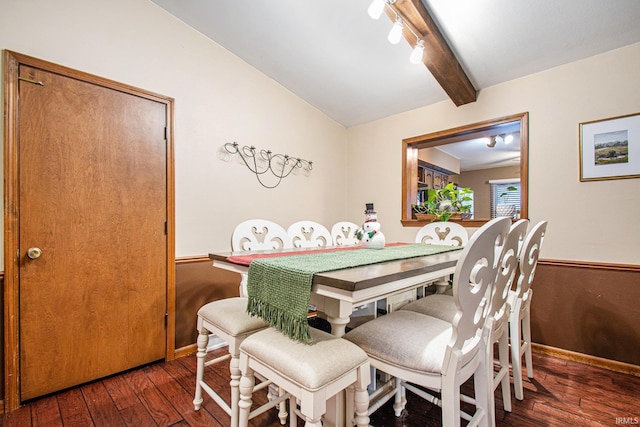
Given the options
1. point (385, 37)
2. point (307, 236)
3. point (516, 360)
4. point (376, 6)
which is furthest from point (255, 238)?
point (385, 37)

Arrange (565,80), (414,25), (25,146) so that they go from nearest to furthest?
(25,146)
(414,25)
(565,80)

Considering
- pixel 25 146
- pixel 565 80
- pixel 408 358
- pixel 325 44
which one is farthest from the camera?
pixel 325 44

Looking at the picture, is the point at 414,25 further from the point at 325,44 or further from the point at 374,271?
the point at 374,271

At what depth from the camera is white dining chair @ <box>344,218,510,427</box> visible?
950 mm

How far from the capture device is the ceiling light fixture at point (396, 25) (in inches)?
65.7

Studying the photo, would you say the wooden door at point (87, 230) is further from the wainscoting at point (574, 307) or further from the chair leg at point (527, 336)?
the chair leg at point (527, 336)

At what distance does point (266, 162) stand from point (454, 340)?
2.32m

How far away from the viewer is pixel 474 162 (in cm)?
549

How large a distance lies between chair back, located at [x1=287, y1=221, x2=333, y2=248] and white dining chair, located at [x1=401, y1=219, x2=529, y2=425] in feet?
3.07

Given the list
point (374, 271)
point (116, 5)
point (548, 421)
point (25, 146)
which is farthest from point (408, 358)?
point (116, 5)

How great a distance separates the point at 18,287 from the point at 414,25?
289 centimetres

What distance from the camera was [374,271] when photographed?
1.11 metres

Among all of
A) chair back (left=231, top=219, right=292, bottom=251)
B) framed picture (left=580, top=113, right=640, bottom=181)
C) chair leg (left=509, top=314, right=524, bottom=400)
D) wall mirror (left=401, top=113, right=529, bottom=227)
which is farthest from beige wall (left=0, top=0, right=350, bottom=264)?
framed picture (left=580, top=113, right=640, bottom=181)

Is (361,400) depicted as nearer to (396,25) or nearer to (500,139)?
(396,25)
